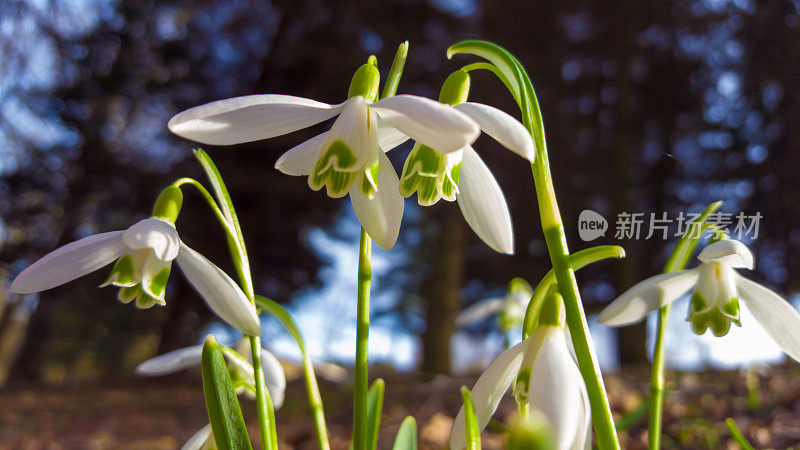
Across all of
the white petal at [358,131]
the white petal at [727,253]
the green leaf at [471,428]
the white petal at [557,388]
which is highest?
the white petal at [358,131]

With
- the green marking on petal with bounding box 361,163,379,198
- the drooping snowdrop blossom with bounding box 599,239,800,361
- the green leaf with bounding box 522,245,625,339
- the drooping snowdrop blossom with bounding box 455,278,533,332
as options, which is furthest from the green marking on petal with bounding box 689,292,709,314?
the drooping snowdrop blossom with bounding box 455,278,533,332

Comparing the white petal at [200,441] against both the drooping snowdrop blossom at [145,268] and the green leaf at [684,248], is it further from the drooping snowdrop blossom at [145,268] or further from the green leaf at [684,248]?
the green leaf at [684,248]

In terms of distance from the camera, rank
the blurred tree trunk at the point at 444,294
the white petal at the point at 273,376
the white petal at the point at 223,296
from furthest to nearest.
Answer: the blurred tree trunk at the point at 444,294 → the white petal at the point at 273,376 → the white petal at the point at 223,296

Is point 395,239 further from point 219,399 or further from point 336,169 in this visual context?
point 219,399

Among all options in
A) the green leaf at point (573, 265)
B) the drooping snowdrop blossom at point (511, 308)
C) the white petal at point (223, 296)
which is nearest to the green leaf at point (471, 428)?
the green leaf at point (573, 265)

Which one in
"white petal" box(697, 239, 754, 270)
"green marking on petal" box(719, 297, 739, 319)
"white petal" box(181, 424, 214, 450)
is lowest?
"white petal" box(181, 424, 214, 450)

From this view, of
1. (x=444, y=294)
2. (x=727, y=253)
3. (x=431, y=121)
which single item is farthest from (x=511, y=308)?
(x=444, y=294)

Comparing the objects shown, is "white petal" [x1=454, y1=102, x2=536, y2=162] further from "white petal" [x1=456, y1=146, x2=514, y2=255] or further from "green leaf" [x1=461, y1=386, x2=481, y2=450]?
"green leaf" [x1=461, y1=386, x2=481, y2=450]

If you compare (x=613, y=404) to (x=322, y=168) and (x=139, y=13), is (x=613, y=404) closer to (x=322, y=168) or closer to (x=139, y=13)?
(x=322, y=168)

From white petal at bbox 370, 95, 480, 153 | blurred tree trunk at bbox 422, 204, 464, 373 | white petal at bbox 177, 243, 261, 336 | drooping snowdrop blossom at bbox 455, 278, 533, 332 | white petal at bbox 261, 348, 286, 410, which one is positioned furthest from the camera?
blurred tree trunk at bbox 422, 204, 464, 373
